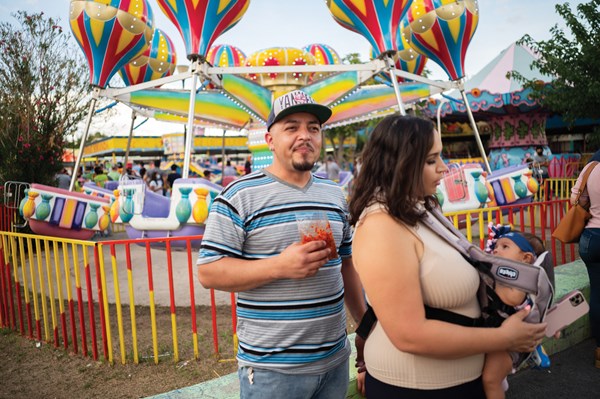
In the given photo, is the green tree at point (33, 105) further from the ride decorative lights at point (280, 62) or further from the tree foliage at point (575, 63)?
the tree foliage at point (575, 63)

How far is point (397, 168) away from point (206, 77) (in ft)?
19.1

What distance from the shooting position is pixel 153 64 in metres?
10.8

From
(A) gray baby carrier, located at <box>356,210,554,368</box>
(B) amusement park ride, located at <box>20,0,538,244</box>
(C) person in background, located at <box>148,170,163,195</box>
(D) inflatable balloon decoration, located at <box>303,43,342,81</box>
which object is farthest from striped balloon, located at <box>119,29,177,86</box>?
(A) gray baby carrier, located at <box>356,210,554,368</box>

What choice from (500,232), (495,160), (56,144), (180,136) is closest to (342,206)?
(500,232)

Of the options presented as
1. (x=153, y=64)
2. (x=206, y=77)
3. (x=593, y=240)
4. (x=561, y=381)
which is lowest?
(x=561, y=381)

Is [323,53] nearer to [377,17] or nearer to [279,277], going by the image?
[377,17]

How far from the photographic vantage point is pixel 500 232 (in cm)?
186

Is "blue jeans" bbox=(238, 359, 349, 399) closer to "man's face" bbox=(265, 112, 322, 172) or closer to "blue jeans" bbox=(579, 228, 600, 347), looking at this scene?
"man's face" bbox=(265, 112, 322, 172)

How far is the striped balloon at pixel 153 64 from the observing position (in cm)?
1046

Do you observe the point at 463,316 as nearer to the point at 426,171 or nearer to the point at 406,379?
the point at 406,379

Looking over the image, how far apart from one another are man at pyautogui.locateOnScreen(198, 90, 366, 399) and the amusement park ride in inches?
178

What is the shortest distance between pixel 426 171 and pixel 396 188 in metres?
0.14

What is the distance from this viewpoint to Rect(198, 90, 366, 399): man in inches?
61.2

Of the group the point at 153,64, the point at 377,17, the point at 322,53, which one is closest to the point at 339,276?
the point at 377,17
